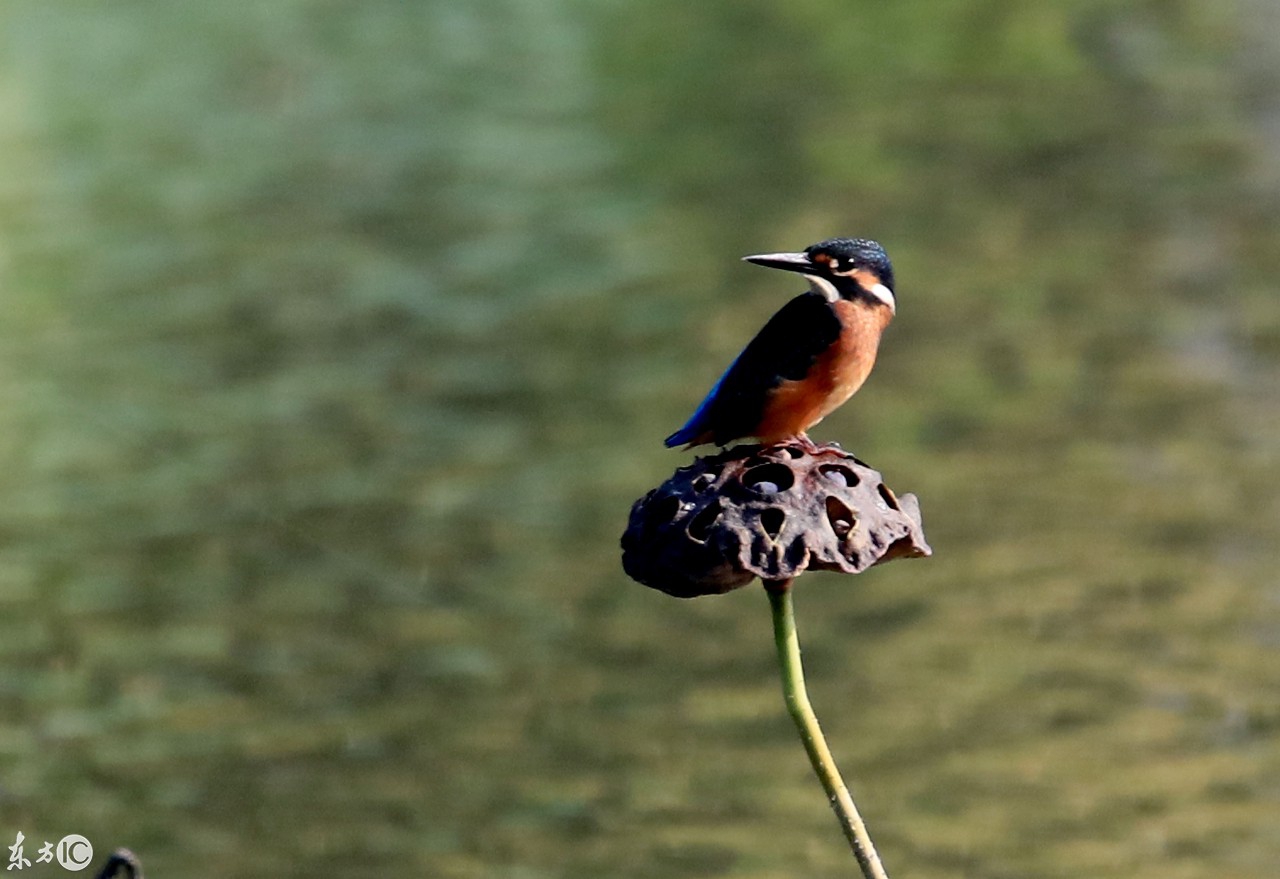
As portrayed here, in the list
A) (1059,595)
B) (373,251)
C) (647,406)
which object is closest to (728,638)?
(1059,595)

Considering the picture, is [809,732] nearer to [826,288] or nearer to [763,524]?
[763,524]

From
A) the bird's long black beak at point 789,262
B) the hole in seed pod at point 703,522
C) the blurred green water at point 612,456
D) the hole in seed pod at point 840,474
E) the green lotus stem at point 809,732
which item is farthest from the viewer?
the blurred green water at point 612,456

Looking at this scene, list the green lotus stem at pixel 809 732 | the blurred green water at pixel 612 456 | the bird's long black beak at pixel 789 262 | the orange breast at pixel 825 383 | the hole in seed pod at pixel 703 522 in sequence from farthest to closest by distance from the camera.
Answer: the blurred green water at pixel 612 456, the orange breast at pixel 825 383, the bird's long black beak at pixel 789 262, the hole in seed pod at pixel 703 522, the green lotus stem at pixel 809 732

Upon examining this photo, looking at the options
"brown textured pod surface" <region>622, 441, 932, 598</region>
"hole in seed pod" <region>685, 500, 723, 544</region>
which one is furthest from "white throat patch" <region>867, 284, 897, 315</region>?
"hole in seed pod" <region>685, 500, 723, 544</region>

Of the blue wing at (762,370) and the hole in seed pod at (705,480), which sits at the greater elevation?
the blue wing at (762,370)

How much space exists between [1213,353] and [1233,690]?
4823mm

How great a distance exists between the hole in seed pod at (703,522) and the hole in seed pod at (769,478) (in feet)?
0.30

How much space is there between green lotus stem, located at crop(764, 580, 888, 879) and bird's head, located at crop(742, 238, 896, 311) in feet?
3.20

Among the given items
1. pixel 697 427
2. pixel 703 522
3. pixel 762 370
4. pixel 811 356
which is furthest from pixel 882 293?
pixel 703 522

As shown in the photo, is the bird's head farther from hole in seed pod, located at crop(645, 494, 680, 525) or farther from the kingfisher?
hole in seed pod, located at crop(645, 494, 680, 525)

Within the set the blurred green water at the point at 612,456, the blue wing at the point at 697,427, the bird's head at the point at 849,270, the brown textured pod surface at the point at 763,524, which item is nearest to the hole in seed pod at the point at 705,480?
the brown textured pod surface at the point at 763,524

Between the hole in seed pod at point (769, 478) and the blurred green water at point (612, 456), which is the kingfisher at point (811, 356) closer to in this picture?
the hole in seed pod at point (769, 478)

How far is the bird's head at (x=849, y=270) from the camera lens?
15.4ft

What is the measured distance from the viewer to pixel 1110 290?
51.0 ft
